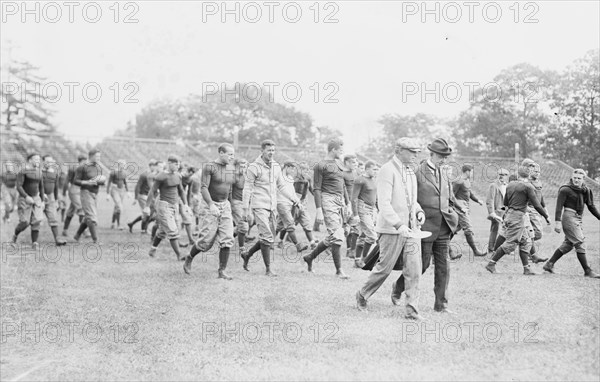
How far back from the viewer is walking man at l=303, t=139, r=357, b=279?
1046cm

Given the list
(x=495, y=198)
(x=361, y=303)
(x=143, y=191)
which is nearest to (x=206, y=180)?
(x=361, y=303)

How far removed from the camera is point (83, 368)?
214 inches

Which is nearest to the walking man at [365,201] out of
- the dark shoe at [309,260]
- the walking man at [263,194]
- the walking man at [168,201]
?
the dark shoe at [309,260]

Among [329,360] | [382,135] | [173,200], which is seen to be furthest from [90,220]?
[382,135]

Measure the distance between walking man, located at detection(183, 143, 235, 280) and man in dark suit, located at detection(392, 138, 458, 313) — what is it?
11.8 ft

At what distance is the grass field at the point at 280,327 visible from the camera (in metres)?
5.39

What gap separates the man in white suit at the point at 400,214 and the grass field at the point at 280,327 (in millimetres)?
522

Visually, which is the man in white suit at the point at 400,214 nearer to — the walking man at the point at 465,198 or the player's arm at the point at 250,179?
the player's arm at the point at 250,179

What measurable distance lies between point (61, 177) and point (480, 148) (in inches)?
1184

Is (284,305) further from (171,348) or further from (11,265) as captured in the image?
(11,265)

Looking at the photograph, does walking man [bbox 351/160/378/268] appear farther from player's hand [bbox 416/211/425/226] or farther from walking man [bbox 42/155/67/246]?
walking man [bbox 42/155/67/246]

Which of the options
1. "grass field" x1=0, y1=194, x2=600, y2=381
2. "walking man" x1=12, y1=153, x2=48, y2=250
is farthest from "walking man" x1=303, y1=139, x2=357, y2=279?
"walking man" x1=12, y1=153, x2=48, y2=250

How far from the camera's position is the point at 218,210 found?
1034cm

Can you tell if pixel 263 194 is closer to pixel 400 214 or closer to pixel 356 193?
pixel 356 193
